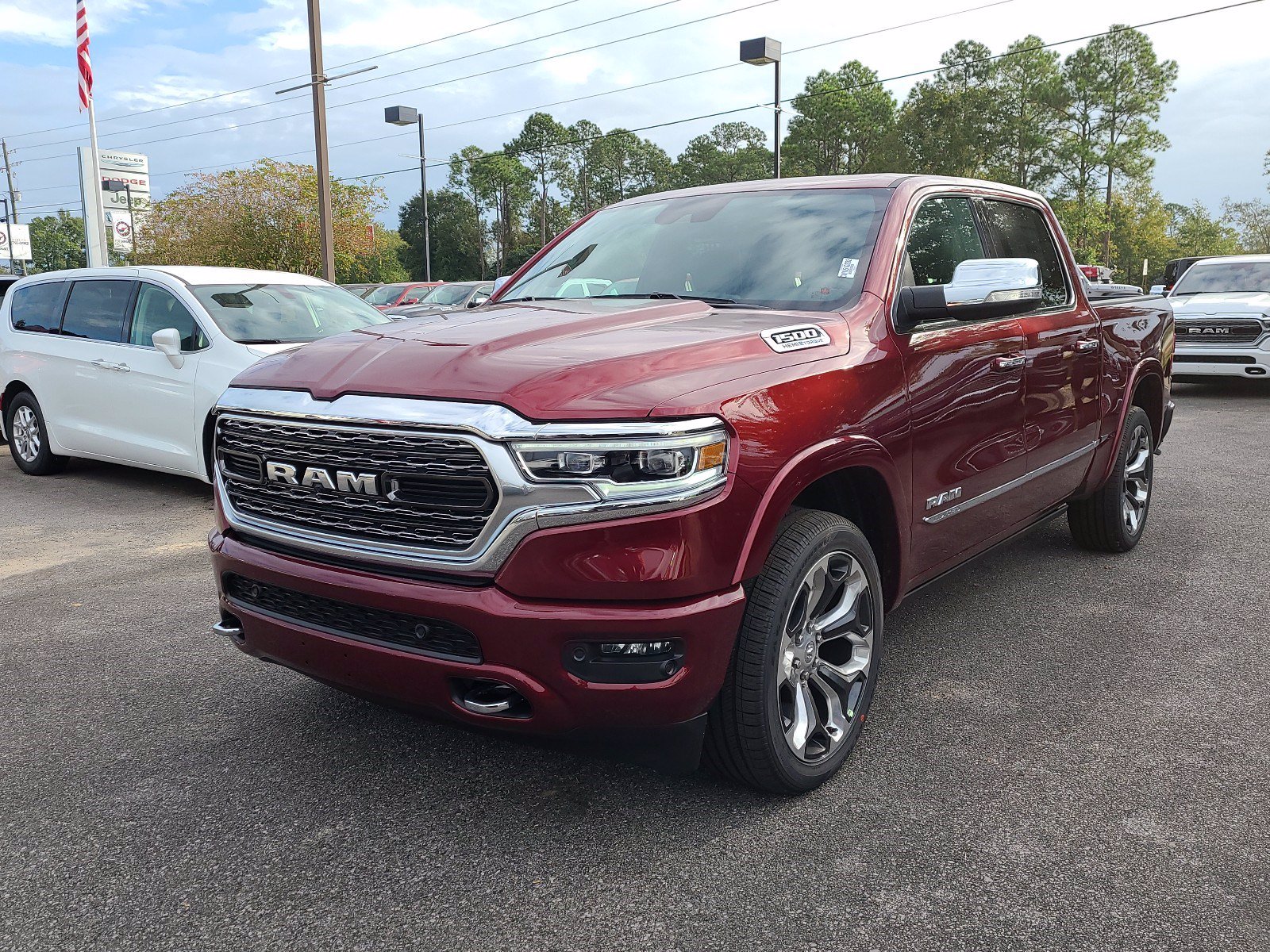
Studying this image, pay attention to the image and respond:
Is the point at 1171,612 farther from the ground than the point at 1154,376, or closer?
closer

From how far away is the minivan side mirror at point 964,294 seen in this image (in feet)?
11.0

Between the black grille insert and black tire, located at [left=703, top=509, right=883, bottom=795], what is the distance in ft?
2.25

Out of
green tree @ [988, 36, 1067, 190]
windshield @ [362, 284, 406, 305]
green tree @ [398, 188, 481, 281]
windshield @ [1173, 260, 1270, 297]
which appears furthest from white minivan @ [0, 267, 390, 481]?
green tree @ [398, 188, 481, 281]

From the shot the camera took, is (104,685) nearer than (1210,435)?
Yes

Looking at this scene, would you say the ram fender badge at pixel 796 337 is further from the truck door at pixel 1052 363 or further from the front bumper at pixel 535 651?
the truck door at pixel 1052 363

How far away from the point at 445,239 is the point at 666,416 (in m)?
84.5

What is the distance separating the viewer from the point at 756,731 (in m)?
2.76

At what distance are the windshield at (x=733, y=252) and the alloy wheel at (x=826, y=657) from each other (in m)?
0.90

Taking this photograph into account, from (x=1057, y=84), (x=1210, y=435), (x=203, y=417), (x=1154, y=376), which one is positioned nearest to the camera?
(x=1154, y=376)

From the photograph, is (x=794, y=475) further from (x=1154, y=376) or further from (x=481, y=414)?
(x=1154, y=376)

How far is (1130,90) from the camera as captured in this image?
56156 millimetres

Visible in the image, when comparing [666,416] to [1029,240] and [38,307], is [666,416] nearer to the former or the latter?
[1029,240]

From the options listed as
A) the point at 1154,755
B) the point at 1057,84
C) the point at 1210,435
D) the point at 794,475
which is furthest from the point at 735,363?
the point at 1057,84

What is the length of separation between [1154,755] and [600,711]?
6.11 feet
